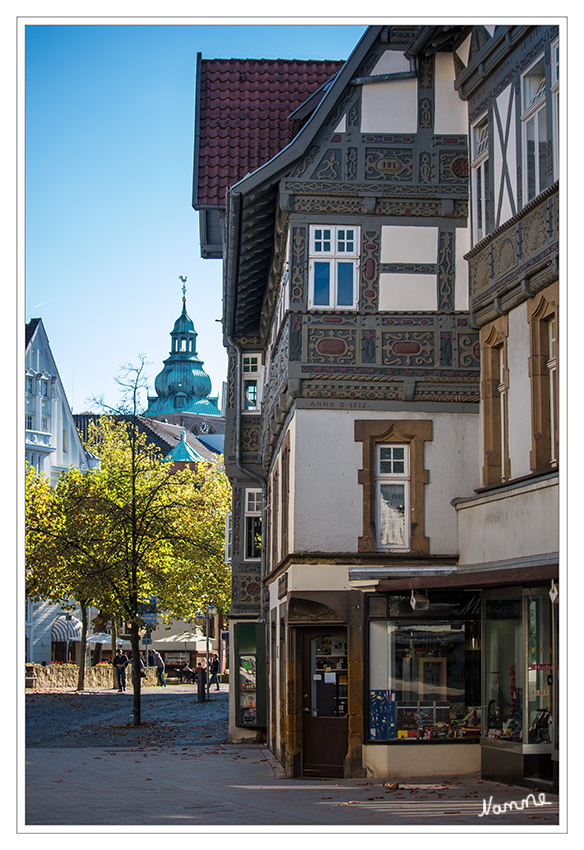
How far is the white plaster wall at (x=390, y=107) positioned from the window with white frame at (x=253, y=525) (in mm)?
12702

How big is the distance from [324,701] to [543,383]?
6.19m

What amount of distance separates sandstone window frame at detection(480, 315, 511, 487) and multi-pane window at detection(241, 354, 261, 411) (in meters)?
11.9

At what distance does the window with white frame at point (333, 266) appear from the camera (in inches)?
717

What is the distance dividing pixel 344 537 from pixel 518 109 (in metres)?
6.79

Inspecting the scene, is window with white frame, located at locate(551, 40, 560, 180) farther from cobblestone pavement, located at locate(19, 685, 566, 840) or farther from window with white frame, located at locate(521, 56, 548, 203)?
cobblestone pavement, located at locate(19, 685, 566, 840)

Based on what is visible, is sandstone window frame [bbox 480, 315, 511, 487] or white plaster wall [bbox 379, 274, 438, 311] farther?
white plaster wall [bbox 379, 274, 438, 311]

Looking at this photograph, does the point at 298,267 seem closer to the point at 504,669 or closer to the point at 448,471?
the point at 448,471

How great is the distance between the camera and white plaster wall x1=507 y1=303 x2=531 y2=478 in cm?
1591

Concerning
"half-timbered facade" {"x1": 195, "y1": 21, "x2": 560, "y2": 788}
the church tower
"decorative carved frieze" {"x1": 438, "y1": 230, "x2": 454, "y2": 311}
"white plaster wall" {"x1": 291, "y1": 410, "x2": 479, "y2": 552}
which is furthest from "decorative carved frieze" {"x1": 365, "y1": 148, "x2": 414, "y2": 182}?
the church tower

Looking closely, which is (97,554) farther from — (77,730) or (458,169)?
(458,169)

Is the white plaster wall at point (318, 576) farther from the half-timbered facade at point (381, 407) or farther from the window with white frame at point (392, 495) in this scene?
the window with white frame at point (392, 495)

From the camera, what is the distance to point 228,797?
15.2 metres

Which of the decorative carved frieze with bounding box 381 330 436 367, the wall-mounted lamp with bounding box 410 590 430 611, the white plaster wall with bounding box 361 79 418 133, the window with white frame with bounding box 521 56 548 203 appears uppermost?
the white plaster wall with bounding box 361 79 418 133

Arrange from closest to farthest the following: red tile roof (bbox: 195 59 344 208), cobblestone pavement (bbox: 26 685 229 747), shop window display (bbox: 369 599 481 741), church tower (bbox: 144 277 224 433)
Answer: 1. shop window display (bbox: 369 599 481 741)
2. red tile roof (bbox: 195 59 344 208)
3. cobblestone pavement (bbox: 26 685 229 747)
4. church tower (bbox: 144 277 224 433)
